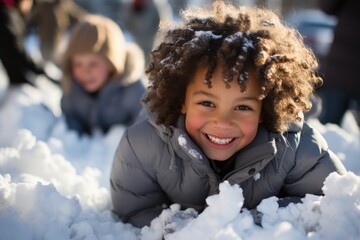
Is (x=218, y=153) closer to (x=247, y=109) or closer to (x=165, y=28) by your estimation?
(x=247, y=109)

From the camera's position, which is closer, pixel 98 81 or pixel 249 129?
pixel 249 129

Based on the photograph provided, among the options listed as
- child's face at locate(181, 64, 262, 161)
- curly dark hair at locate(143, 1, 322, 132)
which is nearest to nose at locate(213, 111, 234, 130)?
child's face at locate(181, 64, 262, 161)

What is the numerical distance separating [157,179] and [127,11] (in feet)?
18.1

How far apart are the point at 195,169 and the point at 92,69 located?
2005mm

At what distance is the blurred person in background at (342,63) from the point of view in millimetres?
3816

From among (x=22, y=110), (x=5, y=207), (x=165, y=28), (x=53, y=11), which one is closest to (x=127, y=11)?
(x=53, y=11)

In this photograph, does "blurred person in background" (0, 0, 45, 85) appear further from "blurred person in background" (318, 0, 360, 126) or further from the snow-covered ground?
"blurred person in background" (318, 0, 360, 126)

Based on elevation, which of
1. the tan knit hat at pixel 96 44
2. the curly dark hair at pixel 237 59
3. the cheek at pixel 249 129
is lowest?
the tan knit hat at pixel 96 44

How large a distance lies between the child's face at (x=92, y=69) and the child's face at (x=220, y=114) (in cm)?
192

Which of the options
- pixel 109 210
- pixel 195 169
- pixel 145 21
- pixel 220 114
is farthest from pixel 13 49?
pixel 220 114

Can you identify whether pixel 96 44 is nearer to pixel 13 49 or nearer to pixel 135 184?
pixel 13 49

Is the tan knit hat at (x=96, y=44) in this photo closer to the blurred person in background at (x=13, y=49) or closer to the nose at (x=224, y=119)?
the blurred person in background at (x=13, y=49)

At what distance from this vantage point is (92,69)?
13.0ft

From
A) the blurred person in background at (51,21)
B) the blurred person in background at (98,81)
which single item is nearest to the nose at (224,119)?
the blurred person in background at (98,81)
